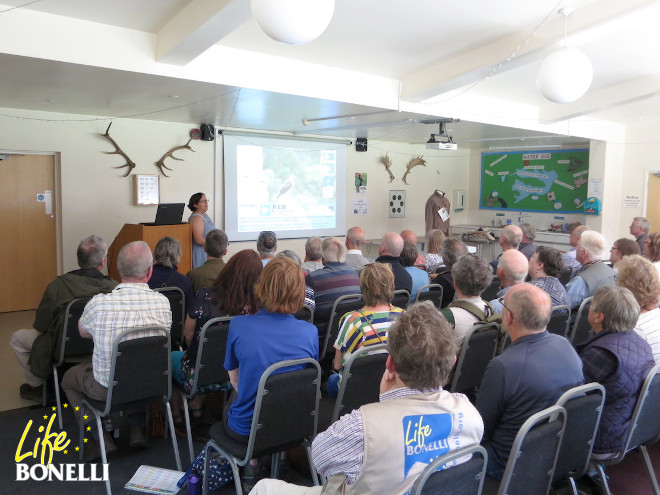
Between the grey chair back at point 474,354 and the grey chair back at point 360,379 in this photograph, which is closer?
the grey chair back at point 360,379

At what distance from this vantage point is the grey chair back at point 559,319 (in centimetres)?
305

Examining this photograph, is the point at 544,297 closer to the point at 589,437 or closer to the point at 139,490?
the point at 589,437

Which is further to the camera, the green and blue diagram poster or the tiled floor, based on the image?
the green and blue diagram poster

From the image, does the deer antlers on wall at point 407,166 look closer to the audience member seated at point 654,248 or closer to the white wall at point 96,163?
the white wall at point 96,163

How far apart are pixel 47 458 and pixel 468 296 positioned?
244 centimetres

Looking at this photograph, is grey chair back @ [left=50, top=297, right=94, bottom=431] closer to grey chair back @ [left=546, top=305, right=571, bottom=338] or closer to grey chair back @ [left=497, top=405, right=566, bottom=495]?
grey chair back @ [left=497, top=405, right=566, bottom=495]

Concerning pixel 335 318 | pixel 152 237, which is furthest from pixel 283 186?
pixel 335 318

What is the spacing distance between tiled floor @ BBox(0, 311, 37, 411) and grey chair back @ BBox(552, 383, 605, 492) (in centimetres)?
329

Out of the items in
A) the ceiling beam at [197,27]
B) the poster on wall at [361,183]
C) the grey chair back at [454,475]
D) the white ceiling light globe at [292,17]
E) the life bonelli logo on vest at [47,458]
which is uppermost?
the ceiling beam at [197,27]

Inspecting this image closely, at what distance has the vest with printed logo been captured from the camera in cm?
136

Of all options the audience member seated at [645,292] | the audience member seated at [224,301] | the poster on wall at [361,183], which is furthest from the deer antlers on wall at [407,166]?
the audience member seated at [224,301]

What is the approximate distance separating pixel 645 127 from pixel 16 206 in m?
9.28

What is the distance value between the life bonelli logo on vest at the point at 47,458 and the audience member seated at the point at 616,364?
7.37 feet

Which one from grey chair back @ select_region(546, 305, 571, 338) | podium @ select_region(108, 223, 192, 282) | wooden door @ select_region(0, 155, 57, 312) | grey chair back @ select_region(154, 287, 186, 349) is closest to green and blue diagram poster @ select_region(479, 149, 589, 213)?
podium @ select_region(108, 223, 192, 282)
